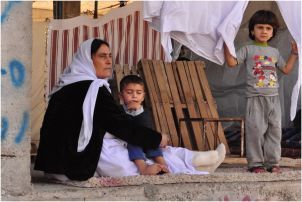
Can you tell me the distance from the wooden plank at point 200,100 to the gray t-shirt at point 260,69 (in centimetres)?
109

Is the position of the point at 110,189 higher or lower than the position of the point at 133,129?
lower

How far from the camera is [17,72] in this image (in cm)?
426

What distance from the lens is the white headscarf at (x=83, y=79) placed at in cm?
471

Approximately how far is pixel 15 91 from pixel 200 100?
289cm

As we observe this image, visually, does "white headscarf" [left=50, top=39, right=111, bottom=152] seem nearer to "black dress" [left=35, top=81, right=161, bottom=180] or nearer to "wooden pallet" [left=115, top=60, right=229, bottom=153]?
"black dress" [left=35, top=81, right=161, bottom=180]

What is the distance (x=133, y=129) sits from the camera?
4820 mm

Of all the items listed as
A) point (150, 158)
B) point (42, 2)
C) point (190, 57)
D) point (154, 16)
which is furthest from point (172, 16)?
point (42, 2)

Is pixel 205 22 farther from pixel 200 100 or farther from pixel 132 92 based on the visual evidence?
pixel 200 100

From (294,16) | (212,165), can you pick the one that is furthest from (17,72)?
(294,16)

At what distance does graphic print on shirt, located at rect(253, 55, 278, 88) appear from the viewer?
211 inches

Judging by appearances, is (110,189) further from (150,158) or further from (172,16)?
(172,16)

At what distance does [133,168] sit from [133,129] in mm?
324

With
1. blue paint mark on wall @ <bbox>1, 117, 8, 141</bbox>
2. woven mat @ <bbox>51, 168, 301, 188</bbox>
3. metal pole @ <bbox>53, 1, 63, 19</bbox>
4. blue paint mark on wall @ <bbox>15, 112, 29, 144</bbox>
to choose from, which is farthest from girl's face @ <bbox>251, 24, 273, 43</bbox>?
metal pole @ <bbox>53, 1, 63, 19</bbox>

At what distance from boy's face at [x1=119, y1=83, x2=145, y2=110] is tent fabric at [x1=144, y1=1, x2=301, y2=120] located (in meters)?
0.36
